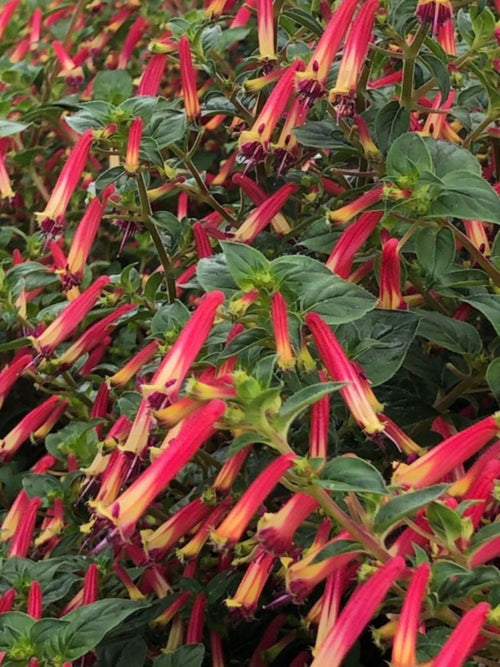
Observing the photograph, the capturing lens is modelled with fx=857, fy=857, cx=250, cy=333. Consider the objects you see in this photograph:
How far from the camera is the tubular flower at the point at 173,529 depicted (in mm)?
1062

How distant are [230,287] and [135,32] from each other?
171 centimetres

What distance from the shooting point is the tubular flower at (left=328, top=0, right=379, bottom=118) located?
46.7 inches

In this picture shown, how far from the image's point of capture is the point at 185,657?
1110 mm

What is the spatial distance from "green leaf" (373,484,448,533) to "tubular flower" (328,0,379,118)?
1.89 ft

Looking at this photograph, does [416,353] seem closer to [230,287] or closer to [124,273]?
[230,287]

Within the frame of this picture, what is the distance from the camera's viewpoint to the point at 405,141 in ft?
3.63

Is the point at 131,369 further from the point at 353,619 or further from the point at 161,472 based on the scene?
the point at 353,619

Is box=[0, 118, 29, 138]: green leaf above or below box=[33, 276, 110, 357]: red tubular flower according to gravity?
above

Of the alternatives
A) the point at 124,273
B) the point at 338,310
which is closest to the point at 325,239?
the point at 338,310

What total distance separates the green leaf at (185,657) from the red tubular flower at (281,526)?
12.1 inches

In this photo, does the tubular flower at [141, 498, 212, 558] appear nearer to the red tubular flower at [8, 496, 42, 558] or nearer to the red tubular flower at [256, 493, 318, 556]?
the red tubular flower at [256, 493, 318, 556]

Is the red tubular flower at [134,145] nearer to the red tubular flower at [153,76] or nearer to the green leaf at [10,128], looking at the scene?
the red tubular flower at [153,76]

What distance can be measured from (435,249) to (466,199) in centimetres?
9

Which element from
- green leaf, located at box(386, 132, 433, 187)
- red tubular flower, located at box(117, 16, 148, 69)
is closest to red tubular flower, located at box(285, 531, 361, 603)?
green leaf, located at box(386, 132, 433, 187)
